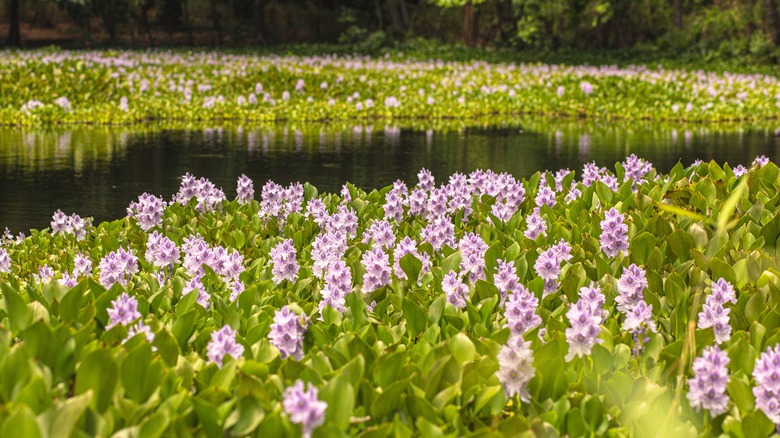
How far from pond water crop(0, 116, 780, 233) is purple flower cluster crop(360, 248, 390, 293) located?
5.04 metres

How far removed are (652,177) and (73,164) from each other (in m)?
7.79

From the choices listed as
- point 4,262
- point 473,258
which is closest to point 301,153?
point 4,262

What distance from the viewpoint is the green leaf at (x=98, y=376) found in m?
3.23

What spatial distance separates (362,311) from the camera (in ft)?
14.1

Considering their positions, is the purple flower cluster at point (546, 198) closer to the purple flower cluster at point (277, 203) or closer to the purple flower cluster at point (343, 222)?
the purple flower cluster at point (343, 222)

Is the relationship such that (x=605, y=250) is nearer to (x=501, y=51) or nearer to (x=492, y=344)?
(x=492, y=344)

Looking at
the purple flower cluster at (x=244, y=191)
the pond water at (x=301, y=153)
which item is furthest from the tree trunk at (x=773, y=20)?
the purple flower cluster at (x=244, y=191)

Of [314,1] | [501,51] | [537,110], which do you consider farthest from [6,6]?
[537,110]

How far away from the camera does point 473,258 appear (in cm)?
485

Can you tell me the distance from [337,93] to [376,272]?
18.0 metres

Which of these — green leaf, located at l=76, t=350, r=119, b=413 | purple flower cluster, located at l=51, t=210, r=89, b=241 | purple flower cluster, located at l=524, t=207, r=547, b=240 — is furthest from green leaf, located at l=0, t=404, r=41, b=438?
purple flower cluster, located at l=51, t=210, r=89, b=241

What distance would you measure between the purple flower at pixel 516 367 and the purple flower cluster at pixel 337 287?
1.15 metres

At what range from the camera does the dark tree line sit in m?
33.2

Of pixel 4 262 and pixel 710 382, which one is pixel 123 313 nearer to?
pixel 710 382
